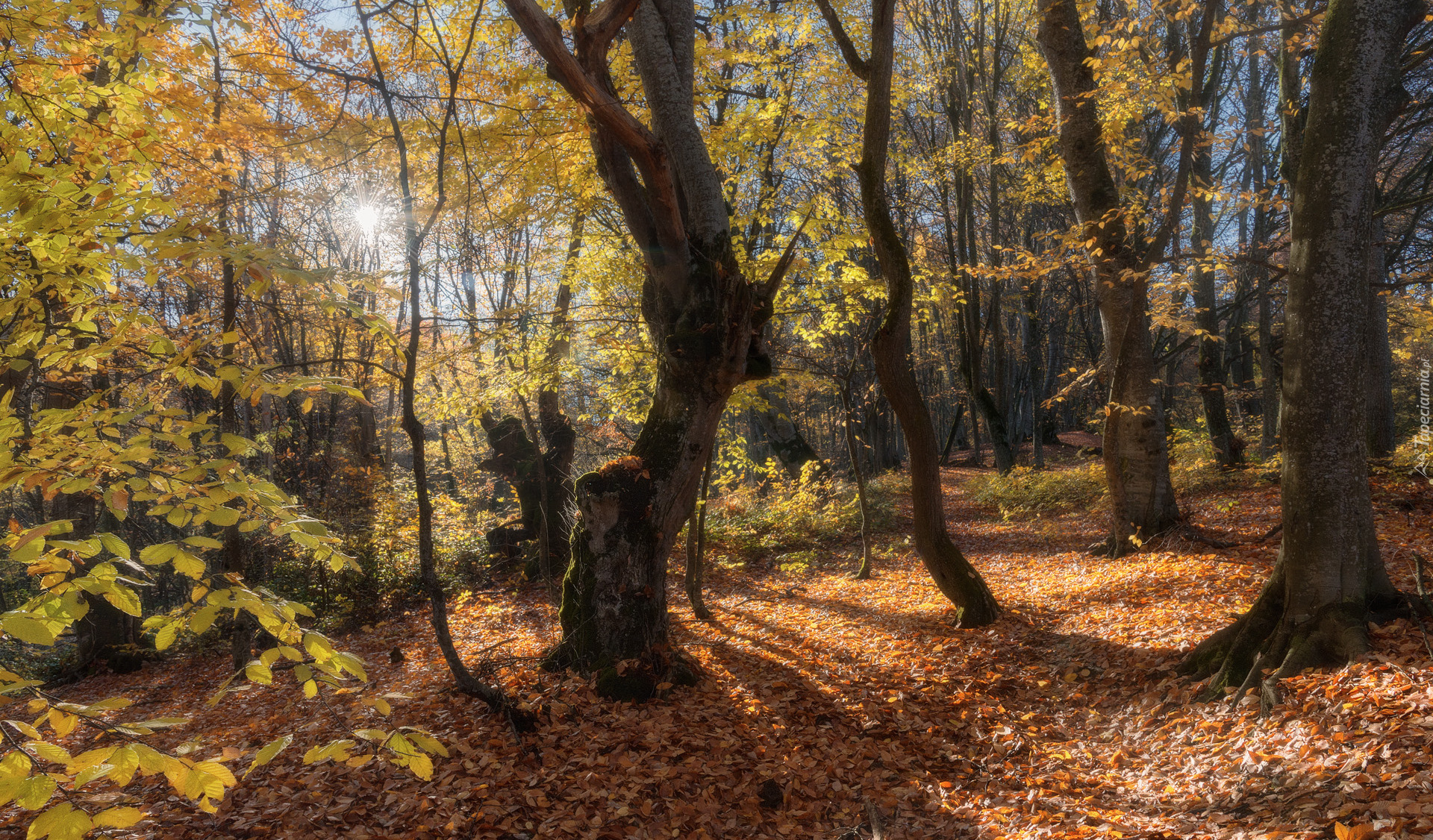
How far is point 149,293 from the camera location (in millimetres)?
10836

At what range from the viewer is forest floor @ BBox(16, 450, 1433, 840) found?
3.29 m

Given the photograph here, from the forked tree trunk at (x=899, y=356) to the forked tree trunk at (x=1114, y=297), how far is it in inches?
88.5

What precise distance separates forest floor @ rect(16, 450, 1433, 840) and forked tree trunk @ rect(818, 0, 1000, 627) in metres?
0.47

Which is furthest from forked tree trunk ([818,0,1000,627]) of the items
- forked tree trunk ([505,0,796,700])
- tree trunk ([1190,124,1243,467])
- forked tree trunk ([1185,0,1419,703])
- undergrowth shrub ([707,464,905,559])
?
tree trunk ([1190,124,1243,467])

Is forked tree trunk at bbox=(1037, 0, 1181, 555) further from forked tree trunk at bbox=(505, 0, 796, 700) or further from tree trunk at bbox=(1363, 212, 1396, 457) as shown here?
forked tree trunk at bbox=(505, 0, 796, 700)

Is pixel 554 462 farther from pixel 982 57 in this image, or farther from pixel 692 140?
pixel 982 57

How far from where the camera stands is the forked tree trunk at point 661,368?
5.22m

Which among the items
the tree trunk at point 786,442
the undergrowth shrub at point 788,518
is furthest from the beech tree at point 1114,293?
the tree trunk at point 786,442

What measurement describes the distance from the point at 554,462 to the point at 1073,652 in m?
7.74

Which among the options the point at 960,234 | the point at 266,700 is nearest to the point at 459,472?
the point at 266,700

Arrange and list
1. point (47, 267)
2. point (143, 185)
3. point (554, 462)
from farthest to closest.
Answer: point (554, 462)
point (143, 185)
point (47, 267)

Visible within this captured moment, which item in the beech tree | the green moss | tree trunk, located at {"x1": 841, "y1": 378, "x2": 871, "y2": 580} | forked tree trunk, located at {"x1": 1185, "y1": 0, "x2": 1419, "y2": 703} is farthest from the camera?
tree trunk, located at {"x1": 841, "y1": 378, "x2": 871, "y2": 580}

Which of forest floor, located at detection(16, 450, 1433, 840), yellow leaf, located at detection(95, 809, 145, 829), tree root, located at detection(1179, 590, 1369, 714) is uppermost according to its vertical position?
yellow leaf, located at detection(95, 809, 145, 829)

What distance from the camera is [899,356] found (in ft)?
21.5
